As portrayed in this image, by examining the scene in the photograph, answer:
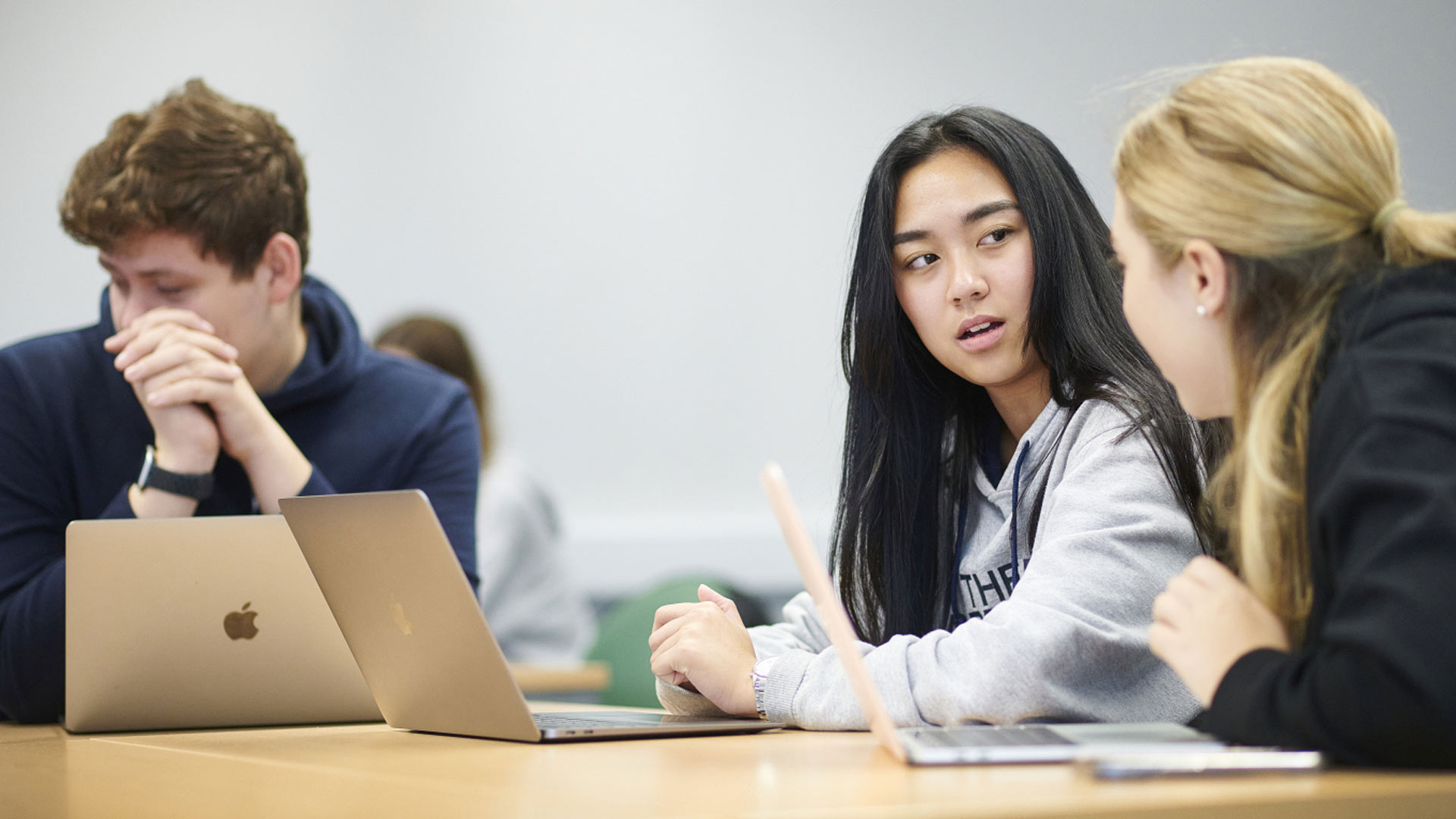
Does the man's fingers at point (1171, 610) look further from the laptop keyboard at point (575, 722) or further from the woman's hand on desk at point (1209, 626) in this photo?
the laptop keyboard at point (575, 722)

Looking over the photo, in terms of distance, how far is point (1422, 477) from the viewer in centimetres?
69

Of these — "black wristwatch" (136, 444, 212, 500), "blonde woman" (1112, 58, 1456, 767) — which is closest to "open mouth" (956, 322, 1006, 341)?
"blonde woman" (1112, 58, 1456, 767)

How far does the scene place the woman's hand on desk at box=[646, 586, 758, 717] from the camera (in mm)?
1180

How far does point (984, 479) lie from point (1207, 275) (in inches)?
22.8

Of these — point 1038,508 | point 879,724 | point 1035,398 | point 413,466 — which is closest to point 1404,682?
point 879,724

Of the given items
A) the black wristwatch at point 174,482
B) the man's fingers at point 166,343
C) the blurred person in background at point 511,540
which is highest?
the man's fingers at point 166,343

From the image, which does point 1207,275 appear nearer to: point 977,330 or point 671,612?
point 977,330

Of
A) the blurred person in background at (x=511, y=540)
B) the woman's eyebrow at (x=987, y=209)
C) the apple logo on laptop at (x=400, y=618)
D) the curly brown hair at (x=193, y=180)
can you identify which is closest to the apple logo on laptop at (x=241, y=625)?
the apple logo on laptop at (x=400, y=618)

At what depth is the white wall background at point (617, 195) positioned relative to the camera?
350 centimetres

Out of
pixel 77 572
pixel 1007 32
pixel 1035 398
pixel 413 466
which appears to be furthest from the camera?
pixel 1007 32

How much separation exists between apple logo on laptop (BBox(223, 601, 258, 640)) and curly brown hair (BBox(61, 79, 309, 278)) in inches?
23.1

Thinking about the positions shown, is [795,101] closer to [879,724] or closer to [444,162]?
[444,162]

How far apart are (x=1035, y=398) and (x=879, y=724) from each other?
719 millimetres

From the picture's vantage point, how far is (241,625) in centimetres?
123
